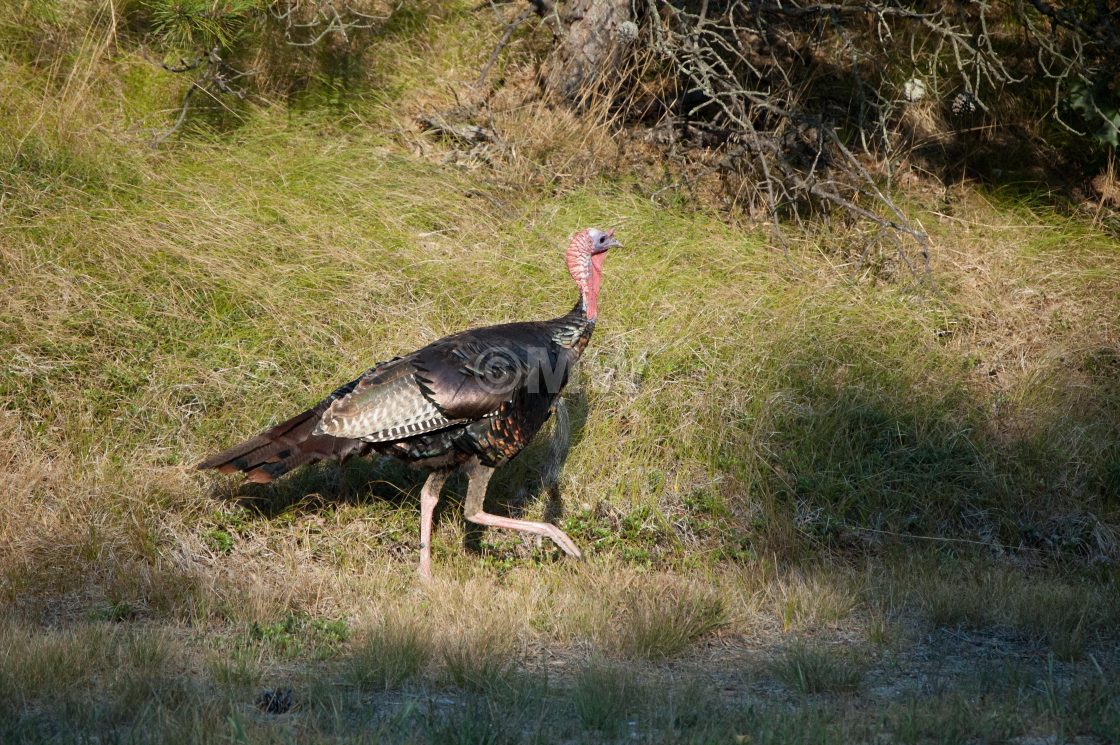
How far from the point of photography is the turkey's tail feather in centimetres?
490

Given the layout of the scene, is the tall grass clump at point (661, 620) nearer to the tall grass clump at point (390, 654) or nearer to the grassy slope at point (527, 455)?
the grassy slope at point (527, 455)

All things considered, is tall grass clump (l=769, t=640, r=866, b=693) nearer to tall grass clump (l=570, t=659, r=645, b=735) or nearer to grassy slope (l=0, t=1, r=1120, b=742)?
grassy slope (l=0, t=1, r=1120, b=742)

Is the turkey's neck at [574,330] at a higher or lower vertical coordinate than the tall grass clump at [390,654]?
higher

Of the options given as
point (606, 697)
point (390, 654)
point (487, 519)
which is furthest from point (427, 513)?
point (606, 697)

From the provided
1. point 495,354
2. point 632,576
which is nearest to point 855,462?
point 632,576

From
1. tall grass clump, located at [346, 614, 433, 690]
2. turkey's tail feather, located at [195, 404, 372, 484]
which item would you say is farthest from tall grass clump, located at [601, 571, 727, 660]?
turkey's tail feather, located at [195, 404, 372, 484]

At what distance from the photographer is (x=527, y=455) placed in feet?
19.5

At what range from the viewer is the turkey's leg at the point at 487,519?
16.7ft

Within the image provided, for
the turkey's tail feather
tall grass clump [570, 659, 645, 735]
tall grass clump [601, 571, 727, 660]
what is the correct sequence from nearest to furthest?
1. tall grass clump [570, 659, 645, 735]
2. tall grass clump [601, 571, 727, 660]
3. the turkey's tail feather

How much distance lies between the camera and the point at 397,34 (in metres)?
8.83

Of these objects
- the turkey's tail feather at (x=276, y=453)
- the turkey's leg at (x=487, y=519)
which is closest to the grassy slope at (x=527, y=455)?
the turkey's leg at (x=487, y=519)

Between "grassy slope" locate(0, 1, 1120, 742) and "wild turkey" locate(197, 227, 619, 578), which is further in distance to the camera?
"wild turkey" locate(197, 227, 619, 578)

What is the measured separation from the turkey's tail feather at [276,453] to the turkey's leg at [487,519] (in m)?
0.54

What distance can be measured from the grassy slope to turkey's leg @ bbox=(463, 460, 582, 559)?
19 centimetres
